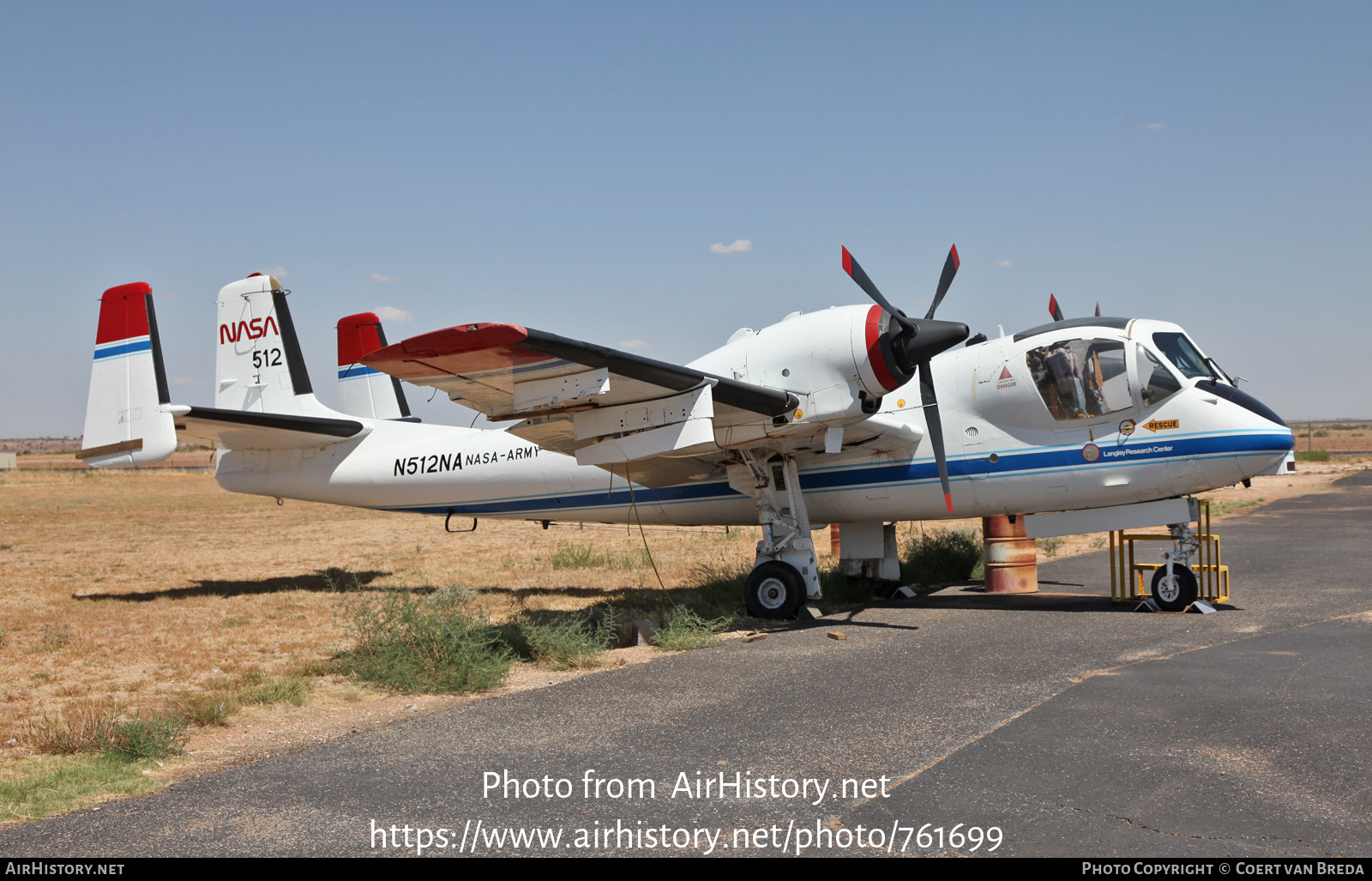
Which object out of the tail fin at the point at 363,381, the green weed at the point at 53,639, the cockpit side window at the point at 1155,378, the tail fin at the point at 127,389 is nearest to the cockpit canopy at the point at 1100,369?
the cockpit side window at the point at 1155,378

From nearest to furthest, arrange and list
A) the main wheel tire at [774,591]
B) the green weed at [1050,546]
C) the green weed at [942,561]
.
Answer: the main wheel tire at [774,591]
the green weed at [942,561]
the green weed at [1050,546]

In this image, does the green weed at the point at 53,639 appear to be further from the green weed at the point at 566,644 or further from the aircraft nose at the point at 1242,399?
the aircraft nose at the point at 1242,399

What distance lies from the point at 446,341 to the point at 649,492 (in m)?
6.34

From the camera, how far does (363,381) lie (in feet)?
57.8

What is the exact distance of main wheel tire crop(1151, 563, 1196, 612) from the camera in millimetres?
11742

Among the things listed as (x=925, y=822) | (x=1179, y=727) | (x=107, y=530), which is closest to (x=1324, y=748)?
(x=1179, y=727)

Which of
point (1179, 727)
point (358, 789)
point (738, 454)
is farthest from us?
point (738, 454)

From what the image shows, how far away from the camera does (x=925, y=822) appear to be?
499cm

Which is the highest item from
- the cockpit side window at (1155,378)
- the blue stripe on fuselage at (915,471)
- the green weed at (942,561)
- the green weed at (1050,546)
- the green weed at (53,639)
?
the cockpit side window at (1155,378)

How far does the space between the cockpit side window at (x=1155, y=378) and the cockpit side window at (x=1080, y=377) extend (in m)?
0.21

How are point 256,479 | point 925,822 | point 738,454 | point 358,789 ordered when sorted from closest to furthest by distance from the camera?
point 925,822 < point 358,789 < point 738,454 < point 256,479

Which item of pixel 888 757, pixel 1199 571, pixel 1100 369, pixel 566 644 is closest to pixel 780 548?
pixel 566 644

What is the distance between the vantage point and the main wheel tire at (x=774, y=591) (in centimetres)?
1242
